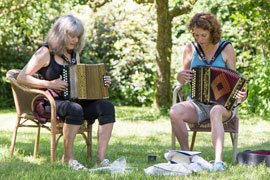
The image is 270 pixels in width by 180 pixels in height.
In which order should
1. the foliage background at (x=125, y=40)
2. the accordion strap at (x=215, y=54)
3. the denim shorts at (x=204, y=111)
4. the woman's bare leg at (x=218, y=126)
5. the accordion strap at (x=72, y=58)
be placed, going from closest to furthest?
the woman's bare leg at (x=218, y=126) → the accordion strap at (x=72, y=58) → the denim shorts at (x=204, y=111) → the accordion strap at (x=215, y=54) → the foliage background at (x=125, y=40)

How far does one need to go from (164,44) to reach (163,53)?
0.58ft

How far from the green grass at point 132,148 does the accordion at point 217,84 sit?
1.91 feet

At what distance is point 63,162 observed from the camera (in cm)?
384

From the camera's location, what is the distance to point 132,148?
5.13 metres

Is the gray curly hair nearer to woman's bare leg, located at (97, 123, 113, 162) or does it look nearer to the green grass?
woman's bare leg, located at (97, 123, 113, 162)

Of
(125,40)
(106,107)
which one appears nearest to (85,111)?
(106,107)

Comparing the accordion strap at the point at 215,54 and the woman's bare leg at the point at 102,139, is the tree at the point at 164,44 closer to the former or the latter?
the accordion strap at the point at 215,54

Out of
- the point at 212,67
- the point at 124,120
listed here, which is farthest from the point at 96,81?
the point at 124,120

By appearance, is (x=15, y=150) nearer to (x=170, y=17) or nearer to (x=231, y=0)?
(x=170, y=17)

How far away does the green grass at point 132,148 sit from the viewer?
11.0ft

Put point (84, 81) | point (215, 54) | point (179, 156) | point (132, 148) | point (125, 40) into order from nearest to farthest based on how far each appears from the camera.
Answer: point (179, 156)
point (84, 81)
point (215, 54)
point (132, 148)
point (125, 40)

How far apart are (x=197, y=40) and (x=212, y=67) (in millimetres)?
355

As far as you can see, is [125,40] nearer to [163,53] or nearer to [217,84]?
[163,53]

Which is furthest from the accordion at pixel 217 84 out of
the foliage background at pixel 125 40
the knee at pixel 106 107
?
the foliage background at pixel 125 40
